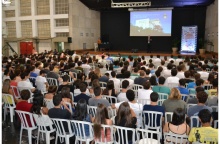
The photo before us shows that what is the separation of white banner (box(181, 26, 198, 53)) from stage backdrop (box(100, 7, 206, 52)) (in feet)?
4.42

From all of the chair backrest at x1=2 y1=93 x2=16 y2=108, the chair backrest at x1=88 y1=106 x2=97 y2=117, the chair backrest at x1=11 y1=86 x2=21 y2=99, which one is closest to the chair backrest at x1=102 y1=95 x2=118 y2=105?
Answer: the chair backrest at x1=88 y1=106 x2=97 y2=117

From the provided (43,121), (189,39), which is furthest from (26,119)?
(189,39)

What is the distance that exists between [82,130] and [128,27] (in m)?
16.3

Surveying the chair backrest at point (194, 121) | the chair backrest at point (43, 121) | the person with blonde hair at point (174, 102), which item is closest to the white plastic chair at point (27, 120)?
the chair backrest at point (43, 121)

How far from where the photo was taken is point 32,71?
7.28 m

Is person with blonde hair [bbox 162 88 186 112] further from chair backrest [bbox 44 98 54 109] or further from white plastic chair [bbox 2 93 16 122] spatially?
white plastic chair [bbox 2 93 16 122]

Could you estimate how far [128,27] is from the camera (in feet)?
62.2

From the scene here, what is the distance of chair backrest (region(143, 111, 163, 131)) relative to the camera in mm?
3607

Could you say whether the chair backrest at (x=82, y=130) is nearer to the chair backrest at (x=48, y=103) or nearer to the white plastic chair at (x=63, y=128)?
the white plastic chair at (x=63, y=128)

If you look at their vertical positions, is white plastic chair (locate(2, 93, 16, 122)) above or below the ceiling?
below

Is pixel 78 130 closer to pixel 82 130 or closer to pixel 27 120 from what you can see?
pixel 82 130

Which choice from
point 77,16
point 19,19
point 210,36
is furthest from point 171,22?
point 19,19

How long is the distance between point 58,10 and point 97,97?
47.9 ft

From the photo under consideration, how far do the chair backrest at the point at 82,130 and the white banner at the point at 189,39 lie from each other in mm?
13552
